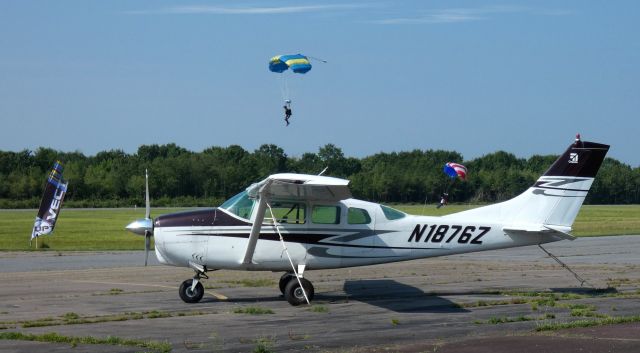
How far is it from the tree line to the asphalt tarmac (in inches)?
1593

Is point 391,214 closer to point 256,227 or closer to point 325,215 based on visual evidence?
point 325,215

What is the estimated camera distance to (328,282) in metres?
20.0

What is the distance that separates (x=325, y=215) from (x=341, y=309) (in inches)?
78.8

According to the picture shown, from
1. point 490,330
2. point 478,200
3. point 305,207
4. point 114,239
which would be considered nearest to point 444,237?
point 305,207

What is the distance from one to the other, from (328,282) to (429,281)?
7.54 ft

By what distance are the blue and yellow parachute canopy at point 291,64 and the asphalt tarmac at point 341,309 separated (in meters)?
5.09

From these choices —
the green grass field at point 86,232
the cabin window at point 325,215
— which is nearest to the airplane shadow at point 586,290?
the cabin window at point 325,215

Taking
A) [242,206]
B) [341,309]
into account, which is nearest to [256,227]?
[242,206]

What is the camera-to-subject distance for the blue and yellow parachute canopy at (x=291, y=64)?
22406 millimetres

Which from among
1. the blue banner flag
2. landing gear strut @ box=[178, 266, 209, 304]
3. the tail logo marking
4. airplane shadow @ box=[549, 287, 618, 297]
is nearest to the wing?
landing gear strut @ box=[178, 266, 209, 304]

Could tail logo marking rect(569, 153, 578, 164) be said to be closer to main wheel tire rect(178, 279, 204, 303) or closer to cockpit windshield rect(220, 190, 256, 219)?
cockpit windshield rect(220, 190, 256, 219)

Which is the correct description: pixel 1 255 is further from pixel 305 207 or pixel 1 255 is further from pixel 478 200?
pixel 478 200

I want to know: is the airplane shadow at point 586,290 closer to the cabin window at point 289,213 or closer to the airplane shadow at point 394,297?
the airplane shadow at point 394,297

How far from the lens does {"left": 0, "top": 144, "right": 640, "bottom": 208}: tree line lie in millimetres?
66812
